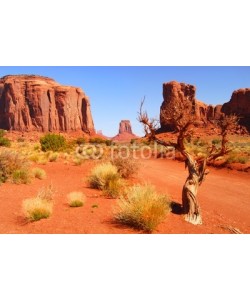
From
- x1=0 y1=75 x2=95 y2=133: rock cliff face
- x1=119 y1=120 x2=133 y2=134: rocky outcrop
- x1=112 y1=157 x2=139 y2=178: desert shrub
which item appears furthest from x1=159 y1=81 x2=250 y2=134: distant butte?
x1=119 y1=120 x2=133 y2=134: rocky outcrop

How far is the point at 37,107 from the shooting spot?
3888 inches

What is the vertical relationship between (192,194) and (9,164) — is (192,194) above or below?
above

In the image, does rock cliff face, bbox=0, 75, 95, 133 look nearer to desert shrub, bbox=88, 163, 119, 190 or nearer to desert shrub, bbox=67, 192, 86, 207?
desert shrub, bbox=88, 163, 119, 190

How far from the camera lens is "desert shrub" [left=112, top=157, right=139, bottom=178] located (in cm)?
1668

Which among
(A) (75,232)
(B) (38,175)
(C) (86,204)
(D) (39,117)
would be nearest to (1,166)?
(B) (38,175)

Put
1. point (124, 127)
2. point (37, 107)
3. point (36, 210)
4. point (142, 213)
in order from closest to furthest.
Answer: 1. point (142, 213)
2. point (36, 210)
3. point (37, 107)
4. point (124, 127)

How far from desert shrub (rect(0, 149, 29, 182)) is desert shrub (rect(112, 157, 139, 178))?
181 inches

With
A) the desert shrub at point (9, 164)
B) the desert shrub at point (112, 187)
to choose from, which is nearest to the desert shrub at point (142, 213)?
the desert shrub at point (112, 187)

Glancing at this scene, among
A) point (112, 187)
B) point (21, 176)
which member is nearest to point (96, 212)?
point (112, 187)

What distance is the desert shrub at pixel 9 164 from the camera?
44.7 ft

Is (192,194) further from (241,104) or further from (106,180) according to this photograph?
(241,104)

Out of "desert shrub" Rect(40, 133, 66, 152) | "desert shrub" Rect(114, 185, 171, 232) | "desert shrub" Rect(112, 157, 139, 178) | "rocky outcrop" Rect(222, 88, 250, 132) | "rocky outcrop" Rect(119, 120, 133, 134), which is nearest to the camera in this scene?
"desert shrub" Rect(114, 185, 171, 232)

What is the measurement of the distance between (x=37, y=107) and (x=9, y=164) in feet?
289

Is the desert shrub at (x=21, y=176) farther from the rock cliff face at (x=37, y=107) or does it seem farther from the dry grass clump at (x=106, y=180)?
the rock cliff face at (x=37, y=107)
